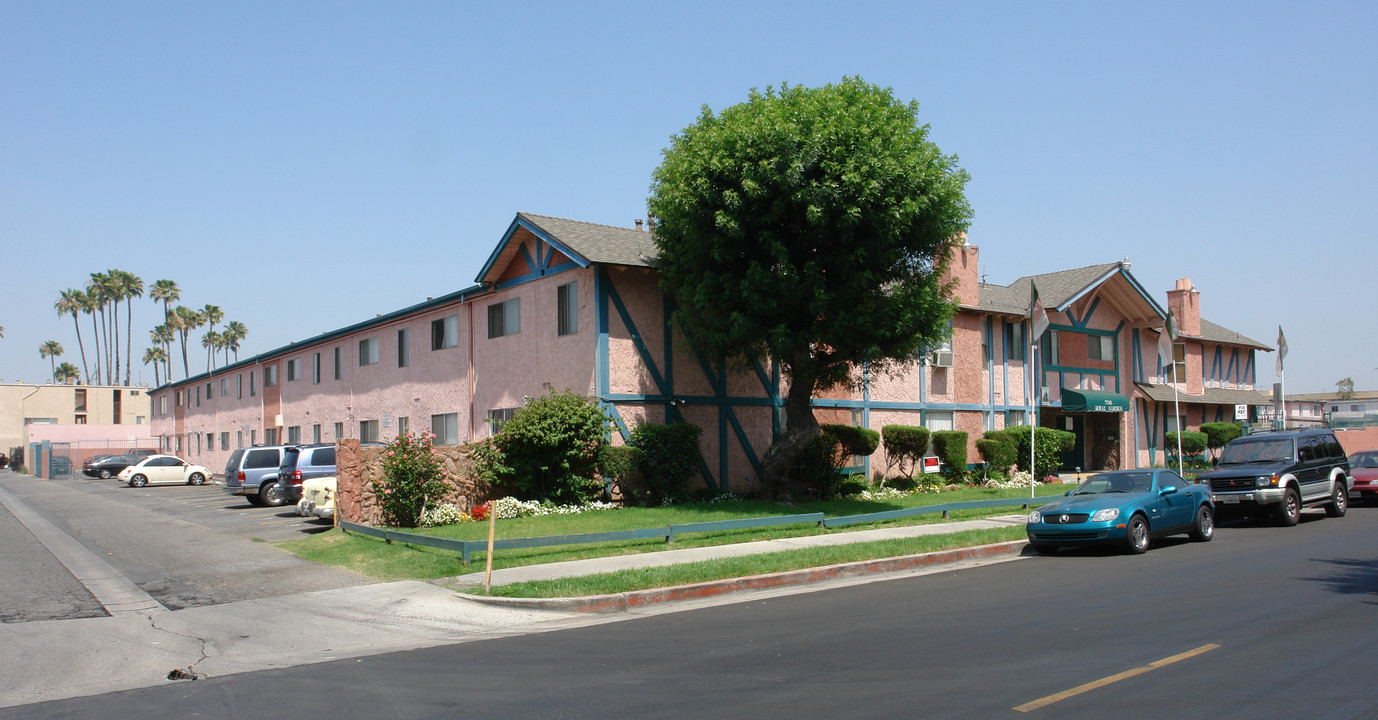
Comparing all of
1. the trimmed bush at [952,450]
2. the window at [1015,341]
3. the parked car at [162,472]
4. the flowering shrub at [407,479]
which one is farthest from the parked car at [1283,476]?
the parked car at [162,472]

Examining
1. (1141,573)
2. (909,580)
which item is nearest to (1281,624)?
(1141,573)

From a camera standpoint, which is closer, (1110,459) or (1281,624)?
(1281,624)

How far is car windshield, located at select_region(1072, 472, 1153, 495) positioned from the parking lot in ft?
49.3

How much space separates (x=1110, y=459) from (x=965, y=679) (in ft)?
103

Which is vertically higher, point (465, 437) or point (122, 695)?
point (465, 437)

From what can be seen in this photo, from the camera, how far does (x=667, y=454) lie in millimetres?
21000

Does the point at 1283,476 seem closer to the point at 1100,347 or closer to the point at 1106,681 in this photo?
the point at 1106,681

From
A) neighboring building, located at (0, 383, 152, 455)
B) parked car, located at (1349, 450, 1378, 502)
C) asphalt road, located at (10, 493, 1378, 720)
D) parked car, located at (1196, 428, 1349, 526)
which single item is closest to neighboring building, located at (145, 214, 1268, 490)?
parked car, located at (1196, 428, 1349, 526)

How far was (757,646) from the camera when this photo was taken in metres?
8.66

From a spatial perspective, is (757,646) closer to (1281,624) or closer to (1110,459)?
(1281,624)

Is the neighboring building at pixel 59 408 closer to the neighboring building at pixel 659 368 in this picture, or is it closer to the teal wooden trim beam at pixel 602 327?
the neighboring building at pixel 659 368

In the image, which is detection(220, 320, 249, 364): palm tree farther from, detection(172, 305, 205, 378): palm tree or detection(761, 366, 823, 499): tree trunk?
detection(761, 366, 823, 499): tree trunk

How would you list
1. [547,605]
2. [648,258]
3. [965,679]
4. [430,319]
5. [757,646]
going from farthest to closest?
[430,319] → [648,258] → [547,605] → [757,646] → [965,679]

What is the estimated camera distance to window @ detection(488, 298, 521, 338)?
81.4 ft
